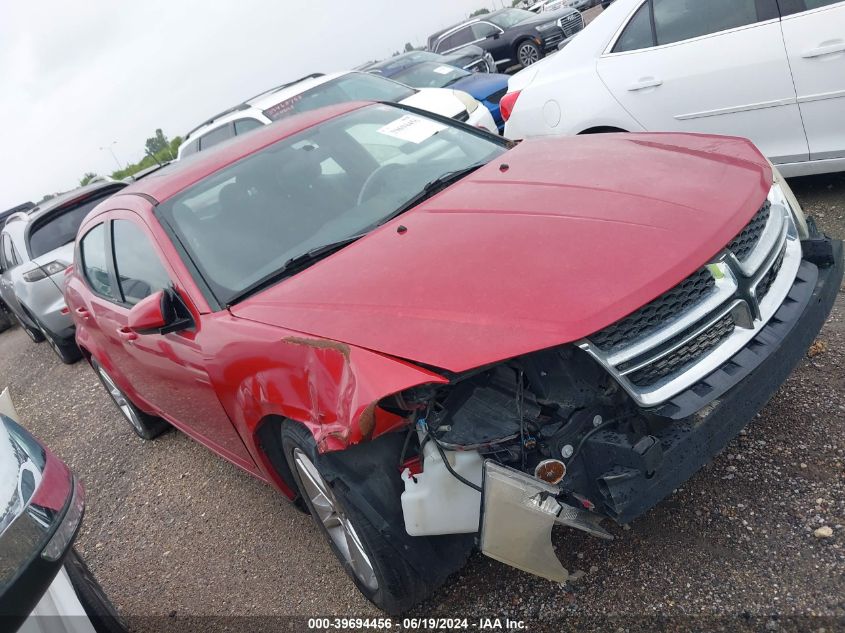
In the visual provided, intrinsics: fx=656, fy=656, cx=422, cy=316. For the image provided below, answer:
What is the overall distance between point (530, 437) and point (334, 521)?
934mm

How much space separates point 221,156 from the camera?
→ 3.21 metres

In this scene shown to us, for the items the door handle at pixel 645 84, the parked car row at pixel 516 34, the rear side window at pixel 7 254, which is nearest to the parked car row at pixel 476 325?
the door handle at pixel 645 84

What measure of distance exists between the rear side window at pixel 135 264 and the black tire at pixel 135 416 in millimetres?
1214

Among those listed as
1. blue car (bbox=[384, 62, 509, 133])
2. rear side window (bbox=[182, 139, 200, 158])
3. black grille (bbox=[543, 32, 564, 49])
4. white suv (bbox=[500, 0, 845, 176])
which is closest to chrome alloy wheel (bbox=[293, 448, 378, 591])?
white suv (bbox=[500, 0, 845, 176])

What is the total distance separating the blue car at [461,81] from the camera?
7.87 metres

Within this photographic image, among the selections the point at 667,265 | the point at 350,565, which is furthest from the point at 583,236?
the point at 350,565

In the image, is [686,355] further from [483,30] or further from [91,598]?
[483,30]

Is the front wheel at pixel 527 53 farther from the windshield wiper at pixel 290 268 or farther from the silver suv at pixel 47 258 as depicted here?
the windshield wiper at pixel 290 268

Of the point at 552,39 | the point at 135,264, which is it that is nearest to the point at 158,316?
the point at 135,264

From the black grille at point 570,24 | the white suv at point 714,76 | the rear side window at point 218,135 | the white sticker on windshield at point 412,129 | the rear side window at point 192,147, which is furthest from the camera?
the black grille at point 570,24

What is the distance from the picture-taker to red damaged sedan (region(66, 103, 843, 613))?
6.03 ft

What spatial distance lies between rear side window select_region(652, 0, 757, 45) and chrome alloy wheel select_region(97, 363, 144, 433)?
4.30m

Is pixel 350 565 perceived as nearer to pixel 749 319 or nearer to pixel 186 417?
pixel 186 417

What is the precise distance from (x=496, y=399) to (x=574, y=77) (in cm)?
346
